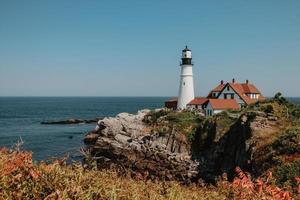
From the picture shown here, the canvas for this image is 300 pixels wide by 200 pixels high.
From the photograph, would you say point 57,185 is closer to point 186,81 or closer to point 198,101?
point 198,101

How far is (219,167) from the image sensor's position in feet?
105

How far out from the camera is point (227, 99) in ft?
181

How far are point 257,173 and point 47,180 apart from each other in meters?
19.4

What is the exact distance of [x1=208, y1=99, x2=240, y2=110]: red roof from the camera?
52.2m

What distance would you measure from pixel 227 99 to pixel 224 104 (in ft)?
7.40

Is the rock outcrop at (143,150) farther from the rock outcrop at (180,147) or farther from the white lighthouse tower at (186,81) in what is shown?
the white lighthouse tower at (186,81)

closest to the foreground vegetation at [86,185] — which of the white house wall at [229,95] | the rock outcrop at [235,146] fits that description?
the rock outcrop at [235,146]

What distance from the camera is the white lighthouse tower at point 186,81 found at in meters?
59.2

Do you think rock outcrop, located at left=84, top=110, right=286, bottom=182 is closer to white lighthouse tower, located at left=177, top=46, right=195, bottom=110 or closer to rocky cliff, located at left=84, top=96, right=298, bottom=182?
rocky cliff, located at left=84, top=96, right=298, bottom=182

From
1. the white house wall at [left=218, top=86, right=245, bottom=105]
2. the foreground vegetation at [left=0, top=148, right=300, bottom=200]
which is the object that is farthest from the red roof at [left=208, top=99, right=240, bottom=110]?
the foreground vegetation at [left=0, top=148, right=300, bottom=200]

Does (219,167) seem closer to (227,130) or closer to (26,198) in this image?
(227,130)

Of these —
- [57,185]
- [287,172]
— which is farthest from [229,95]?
[57,185]

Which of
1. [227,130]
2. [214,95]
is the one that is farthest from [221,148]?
[214,95]

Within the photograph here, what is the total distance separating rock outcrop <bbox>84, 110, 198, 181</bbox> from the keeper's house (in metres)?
15.0
